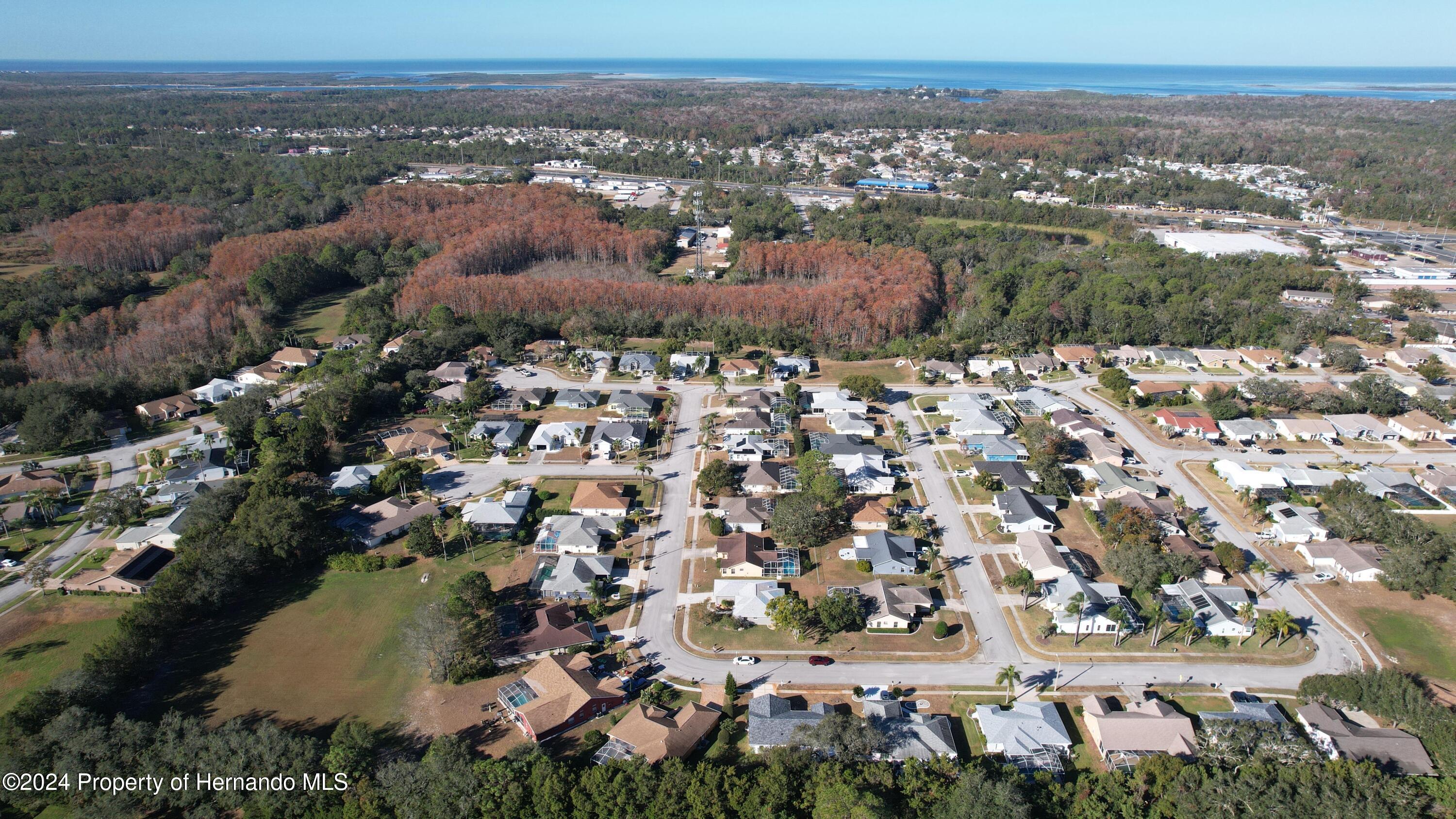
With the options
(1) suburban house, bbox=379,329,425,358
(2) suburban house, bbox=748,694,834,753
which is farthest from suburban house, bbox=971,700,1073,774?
(1) suburban house, bbox=379,329,425,358

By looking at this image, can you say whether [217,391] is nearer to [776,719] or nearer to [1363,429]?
[776,719]

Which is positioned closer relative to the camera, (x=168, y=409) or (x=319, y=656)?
(x=319, y=656)

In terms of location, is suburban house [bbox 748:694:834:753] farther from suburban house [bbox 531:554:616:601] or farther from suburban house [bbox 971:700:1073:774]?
suburban house [bbox 531:554:616:601]

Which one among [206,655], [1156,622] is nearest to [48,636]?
[206,655]

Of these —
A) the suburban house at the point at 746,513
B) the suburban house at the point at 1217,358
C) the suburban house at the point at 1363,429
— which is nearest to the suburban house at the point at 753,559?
the suburban house at the point at 746,513

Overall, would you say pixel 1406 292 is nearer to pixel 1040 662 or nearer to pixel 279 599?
pixel 1040 662

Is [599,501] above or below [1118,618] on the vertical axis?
above

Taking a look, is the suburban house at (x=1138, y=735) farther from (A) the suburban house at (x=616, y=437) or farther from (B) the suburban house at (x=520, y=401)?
(B) the suburban house at (x=520, y=401)
